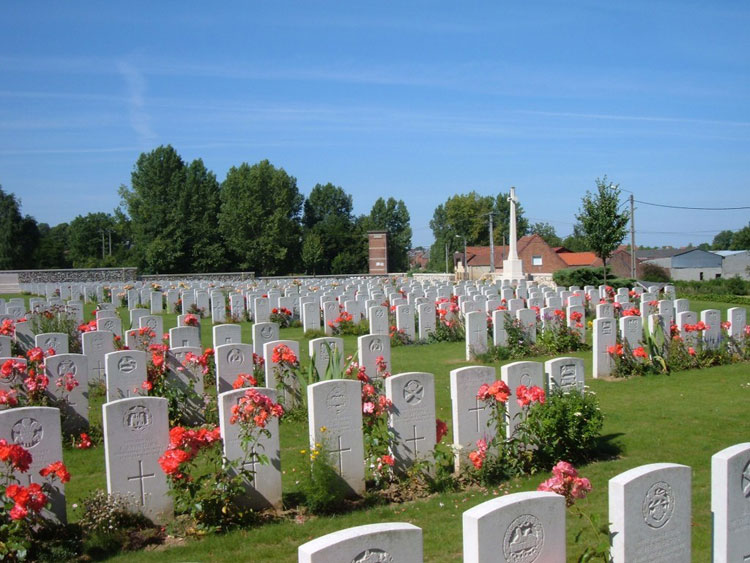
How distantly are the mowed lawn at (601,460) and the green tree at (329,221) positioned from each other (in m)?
50.7

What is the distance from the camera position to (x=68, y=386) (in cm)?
868

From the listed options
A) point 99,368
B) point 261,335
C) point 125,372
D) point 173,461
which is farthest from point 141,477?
point 261,335

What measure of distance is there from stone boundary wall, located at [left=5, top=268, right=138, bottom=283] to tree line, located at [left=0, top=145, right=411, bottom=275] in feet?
32.7

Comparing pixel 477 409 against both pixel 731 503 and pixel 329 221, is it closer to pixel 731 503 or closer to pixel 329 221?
pixel 731 503

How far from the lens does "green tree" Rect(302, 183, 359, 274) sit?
2515 inches

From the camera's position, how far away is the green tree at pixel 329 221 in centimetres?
6388

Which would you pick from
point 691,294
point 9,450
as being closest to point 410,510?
point 9,450

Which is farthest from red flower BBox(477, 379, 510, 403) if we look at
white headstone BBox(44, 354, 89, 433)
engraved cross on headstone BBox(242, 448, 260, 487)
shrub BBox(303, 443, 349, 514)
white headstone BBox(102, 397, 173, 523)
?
white headstone BBox(44, 354, 89, 433)

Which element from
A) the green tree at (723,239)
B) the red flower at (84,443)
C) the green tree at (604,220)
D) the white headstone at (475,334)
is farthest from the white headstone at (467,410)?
the green tree at (723,239)

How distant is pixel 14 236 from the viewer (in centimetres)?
5719

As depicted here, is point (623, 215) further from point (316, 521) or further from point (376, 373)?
point (316, 521)

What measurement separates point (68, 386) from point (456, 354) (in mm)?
9118

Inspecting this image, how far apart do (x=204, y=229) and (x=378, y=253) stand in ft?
49.4

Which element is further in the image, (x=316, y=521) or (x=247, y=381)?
(x=247, y=381)
